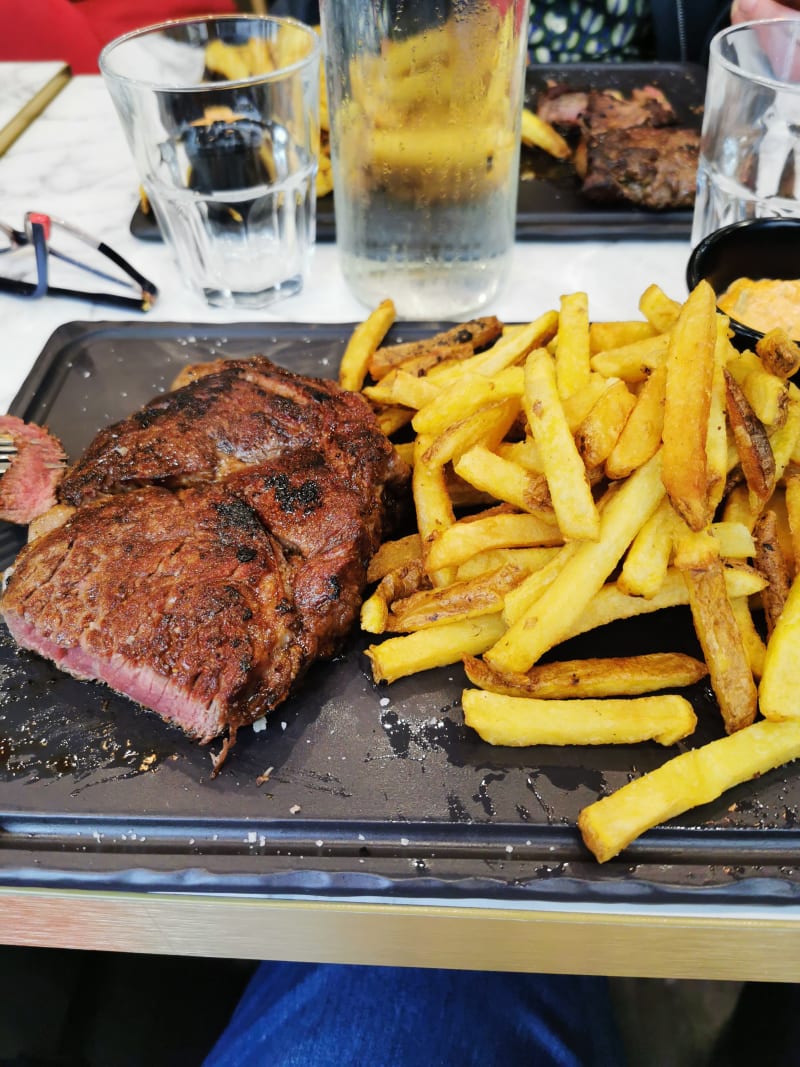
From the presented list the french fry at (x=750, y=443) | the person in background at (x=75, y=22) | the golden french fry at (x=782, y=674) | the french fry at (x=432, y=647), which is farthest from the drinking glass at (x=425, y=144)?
the person in background at (x=75, y=22)

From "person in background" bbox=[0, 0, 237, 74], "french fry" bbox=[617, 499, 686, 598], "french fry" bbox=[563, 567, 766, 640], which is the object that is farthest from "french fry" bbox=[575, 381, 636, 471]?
"person in background" bbox=[0, 0, 237, 74]

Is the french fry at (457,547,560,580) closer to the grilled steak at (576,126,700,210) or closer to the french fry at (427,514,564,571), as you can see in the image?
the french fry at (427,514,564,571)

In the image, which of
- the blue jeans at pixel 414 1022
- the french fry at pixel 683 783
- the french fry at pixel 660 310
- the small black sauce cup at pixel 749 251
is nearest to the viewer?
the french fry at pixel 683 783

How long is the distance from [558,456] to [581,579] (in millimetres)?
222

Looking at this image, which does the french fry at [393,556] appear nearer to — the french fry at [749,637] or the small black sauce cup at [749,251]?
the french fry at [749,637]

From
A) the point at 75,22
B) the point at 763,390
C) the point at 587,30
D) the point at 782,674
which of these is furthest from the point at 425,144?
the point at 75,22

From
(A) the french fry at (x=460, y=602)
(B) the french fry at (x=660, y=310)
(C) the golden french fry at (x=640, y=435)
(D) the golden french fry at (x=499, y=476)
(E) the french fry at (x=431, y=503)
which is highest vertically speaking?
(B) the french fry at (x=660, y=310)

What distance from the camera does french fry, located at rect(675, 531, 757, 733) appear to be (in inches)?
56.4

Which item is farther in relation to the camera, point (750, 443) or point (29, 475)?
point (29, 475)

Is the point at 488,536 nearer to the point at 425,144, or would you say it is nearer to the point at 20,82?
the point at 425,144

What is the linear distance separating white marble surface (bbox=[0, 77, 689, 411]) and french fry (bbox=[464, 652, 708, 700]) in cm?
145

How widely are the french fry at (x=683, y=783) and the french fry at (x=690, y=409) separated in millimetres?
366

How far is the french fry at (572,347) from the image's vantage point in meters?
1.71

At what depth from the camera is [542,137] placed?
308 centimetres
